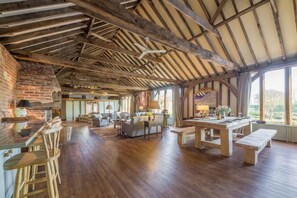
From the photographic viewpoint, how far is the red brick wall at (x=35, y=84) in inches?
167

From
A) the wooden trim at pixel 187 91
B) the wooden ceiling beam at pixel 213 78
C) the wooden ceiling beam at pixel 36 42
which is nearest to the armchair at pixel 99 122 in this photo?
the wooden trim at pixel 187 91

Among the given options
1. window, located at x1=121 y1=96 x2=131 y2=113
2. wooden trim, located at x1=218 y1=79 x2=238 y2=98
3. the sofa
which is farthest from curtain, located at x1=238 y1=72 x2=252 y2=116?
window, located at x1=121 y1=96 x2=131 y2=113

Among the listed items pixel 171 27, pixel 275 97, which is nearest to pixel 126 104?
pixel 171 27

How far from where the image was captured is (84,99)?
1477cm

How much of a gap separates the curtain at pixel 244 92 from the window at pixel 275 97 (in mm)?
660

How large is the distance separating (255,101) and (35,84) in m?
8.39

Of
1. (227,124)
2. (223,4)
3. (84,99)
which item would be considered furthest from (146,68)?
(84,99)

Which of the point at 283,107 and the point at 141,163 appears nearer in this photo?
the point at 141,163

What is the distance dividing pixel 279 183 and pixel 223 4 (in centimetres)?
452

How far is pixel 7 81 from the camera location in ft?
11.1

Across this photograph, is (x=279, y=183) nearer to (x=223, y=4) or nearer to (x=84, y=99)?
(x=223, y=4)

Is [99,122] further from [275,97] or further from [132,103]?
[275,97]

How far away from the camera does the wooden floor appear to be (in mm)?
2215

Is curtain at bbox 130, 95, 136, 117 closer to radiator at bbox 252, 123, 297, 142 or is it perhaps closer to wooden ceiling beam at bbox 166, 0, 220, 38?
wooden ceiling beam at bbox 166, 0, 220, 38
